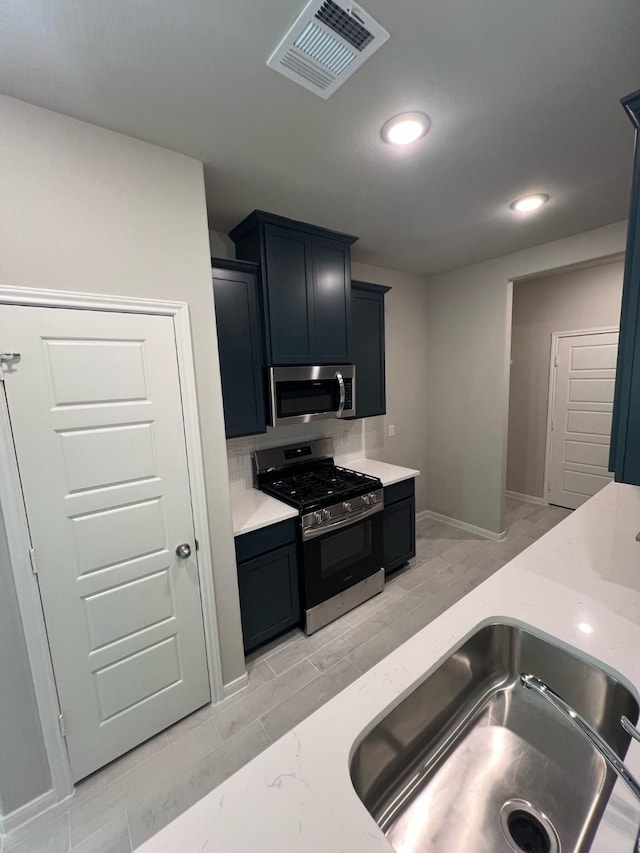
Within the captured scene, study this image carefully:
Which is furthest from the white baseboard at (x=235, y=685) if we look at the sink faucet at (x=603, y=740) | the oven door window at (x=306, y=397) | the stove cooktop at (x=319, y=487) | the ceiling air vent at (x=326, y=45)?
the ceiling air vent at (x=326, y=45)

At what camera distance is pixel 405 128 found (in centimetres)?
150

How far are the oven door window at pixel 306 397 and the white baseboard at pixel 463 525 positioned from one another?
223cm

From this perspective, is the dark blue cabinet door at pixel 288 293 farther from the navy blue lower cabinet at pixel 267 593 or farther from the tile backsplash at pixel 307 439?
the navy blue lower cabinet at pixel 267 593

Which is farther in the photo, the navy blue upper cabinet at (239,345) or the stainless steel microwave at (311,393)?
the stainless steel microwave at (311,393)

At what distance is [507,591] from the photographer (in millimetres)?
1208

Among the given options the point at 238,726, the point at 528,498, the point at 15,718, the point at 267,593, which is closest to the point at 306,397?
the point at 267,593

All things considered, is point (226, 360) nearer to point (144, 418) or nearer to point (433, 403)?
point (144, 418)

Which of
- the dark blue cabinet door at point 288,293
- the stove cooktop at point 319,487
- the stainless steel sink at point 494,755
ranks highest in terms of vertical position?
the dark blue cabinet door at point 288,293

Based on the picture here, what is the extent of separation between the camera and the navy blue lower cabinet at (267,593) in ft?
6.81

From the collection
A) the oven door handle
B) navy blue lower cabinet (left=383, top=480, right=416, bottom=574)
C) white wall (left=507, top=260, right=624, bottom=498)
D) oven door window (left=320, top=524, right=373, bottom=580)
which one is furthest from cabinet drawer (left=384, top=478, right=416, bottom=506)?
white wall (left=507, top=260, right=624, bottom=498)

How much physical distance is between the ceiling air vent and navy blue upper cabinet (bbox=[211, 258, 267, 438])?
1010 mm

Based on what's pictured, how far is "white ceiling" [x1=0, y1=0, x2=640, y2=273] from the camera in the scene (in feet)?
3.37

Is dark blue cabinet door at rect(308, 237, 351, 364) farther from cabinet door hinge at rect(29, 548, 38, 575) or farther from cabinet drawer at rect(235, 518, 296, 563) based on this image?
cabinet door hinge at rect(29, 548, 38, 575)

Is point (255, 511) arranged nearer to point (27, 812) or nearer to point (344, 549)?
point (344, 549)
